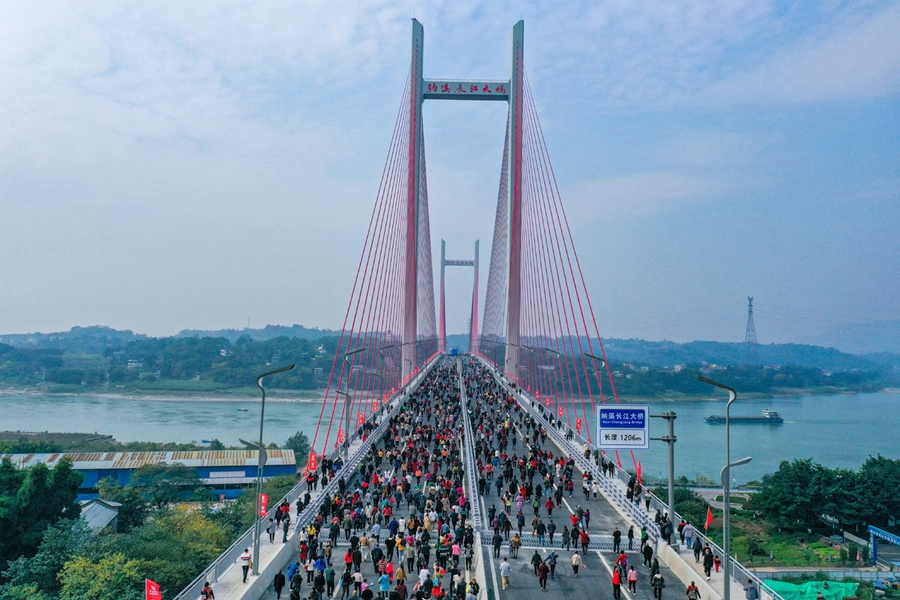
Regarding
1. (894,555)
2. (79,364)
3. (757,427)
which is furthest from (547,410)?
(79,364)

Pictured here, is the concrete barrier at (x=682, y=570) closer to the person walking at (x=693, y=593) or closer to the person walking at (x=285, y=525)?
the person walking at (x=693, y=593)

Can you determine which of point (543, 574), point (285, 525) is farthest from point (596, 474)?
point (285, 525)

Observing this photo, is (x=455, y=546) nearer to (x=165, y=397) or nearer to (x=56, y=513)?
(x=56, y=513)

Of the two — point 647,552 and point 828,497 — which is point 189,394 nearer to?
point 828,497

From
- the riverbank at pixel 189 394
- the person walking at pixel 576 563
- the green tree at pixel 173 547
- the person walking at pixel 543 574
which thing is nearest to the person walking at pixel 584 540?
the person walking at pixel 576 563

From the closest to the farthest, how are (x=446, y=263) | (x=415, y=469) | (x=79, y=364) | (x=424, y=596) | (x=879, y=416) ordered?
1. (x=424, y=596)
2. (x=415, y=469)
3. (x=879, y=416)
4. (x=446, y=263)
5. (x=79, y=364)

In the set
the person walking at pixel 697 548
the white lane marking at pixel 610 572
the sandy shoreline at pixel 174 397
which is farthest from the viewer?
the sandy shoreline at pixel 174 397
